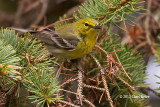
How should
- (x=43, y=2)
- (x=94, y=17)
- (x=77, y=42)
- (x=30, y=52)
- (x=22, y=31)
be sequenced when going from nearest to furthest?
1. (x=30, y=52)
2. (x=94, y=17)
3. (x=22, y=31)
4. (x=77, y=42)
5. (x=43, y=2)

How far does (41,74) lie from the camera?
1.48 m

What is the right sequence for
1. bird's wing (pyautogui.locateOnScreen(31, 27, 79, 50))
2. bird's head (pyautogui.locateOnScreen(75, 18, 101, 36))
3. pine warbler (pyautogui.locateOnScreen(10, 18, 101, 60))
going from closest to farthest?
bird's head (pyautogui.locateOnScreen(75, 18, 101, 36)) < pine warbler (pyautogui.locateOnScreen(10, 18, 101, 60)) < bird's wing (pyautogui.locateOnScreen(31, 27, 79, 50))

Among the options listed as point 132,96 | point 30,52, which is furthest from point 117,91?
point 30,52

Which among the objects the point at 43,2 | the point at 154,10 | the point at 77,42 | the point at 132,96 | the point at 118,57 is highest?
the point at 43,2

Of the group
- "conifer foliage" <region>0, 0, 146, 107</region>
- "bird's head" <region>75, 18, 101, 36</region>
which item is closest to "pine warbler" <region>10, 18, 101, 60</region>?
"bird's head" <region>75, 18, 101, 36</region>

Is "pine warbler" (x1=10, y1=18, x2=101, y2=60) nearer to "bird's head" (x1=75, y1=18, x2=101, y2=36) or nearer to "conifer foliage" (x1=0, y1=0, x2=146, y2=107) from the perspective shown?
"bird's head" (x1=75, y1=18, x2=101, y2=36)

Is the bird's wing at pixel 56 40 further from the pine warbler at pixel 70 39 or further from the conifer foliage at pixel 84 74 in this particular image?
the conifer foliage at pixel 84 74

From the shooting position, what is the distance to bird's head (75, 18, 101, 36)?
7.13 feet

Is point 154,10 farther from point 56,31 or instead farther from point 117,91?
point 117,91

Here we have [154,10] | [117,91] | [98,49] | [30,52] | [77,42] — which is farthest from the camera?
[154,10]

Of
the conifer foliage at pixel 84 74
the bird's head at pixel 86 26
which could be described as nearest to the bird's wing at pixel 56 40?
the bird's head at pixel 86 26

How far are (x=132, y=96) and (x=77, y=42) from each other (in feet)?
3.70

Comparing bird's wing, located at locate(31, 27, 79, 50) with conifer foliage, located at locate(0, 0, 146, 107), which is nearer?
conifer foliage, located at locate(0, 0, 146, 107)

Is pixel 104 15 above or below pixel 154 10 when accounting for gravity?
below
